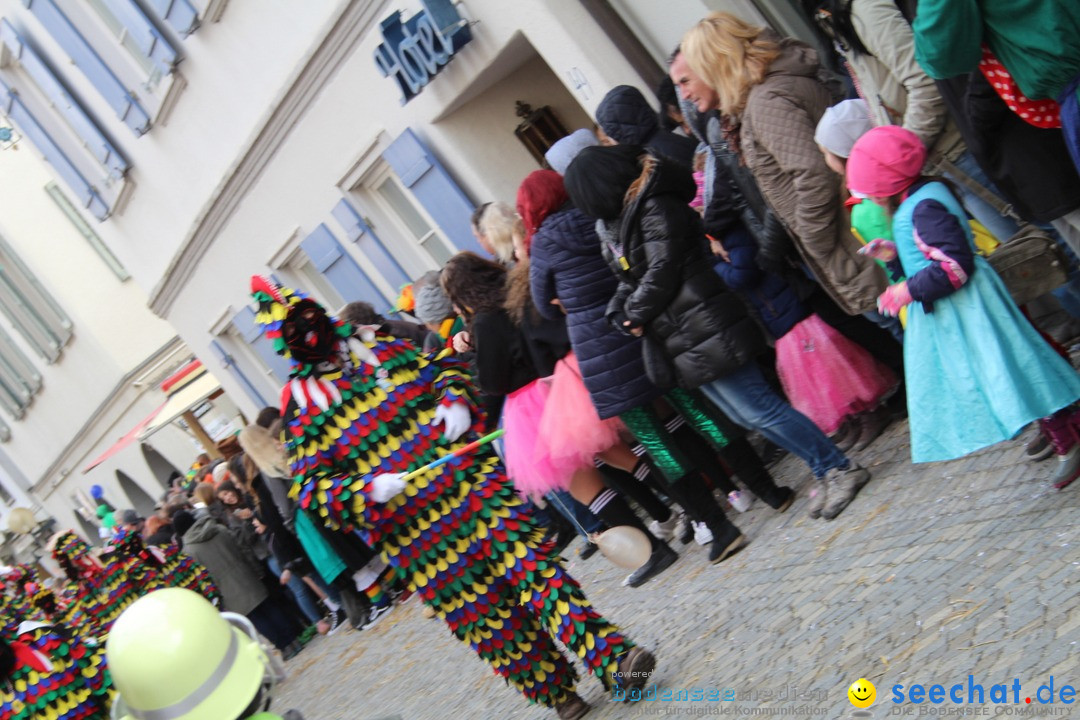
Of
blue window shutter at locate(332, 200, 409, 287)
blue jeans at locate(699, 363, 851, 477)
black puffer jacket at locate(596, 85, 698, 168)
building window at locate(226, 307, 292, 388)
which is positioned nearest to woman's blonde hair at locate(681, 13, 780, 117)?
black puffer jacket at locate(596, 85, 698, 168)

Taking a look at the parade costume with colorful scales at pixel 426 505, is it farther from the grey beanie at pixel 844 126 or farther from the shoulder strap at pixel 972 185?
the shoulder strap at pixel 972 185

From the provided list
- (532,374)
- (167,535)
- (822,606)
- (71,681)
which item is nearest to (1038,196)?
(822,606)

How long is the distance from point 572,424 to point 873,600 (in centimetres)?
254

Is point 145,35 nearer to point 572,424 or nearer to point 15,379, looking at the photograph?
point 572,424

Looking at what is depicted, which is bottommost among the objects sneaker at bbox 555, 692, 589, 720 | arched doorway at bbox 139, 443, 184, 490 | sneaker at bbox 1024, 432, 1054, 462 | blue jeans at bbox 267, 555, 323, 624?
sneaker at bbox 1024, 432, 1054, 462

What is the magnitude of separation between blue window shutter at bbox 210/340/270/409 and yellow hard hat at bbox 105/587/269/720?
15039mm

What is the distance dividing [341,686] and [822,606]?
5.86 m

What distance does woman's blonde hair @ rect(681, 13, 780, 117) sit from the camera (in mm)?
6422

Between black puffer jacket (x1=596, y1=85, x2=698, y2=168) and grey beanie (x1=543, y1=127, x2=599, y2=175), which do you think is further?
grey beanie (x1=543, y1=127, x2=599, y2=175)

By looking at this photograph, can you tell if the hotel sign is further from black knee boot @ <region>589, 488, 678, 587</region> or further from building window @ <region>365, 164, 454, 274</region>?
black knee boot @ <region>589, 488, 678, 587</region>

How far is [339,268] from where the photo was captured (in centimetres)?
1455

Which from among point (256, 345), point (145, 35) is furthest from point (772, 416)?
point (256, 345)

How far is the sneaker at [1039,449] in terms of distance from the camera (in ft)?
18.1

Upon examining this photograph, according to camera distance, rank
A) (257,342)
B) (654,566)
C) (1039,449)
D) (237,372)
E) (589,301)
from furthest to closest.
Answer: (237,372) < (257,342) < (654,566) < (589,301) < (1039,449)
